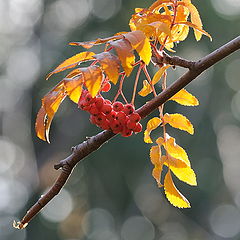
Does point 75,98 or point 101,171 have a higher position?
point 75,98

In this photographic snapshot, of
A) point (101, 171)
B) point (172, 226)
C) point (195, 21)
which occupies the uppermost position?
point (195, 21)

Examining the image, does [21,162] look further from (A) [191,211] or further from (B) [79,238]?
(A) [191,211]

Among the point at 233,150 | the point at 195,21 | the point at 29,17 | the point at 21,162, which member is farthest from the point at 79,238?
the point at 195,21

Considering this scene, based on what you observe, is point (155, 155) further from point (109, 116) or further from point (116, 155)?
point (116, 155)

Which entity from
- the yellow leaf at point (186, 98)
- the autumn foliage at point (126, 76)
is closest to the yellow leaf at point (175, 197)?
the autumn foliage at point (126, 76)

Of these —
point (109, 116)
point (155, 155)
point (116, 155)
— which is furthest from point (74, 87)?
point (116, 155)

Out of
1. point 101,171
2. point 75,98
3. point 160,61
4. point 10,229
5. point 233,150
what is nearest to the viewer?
point 75,98
